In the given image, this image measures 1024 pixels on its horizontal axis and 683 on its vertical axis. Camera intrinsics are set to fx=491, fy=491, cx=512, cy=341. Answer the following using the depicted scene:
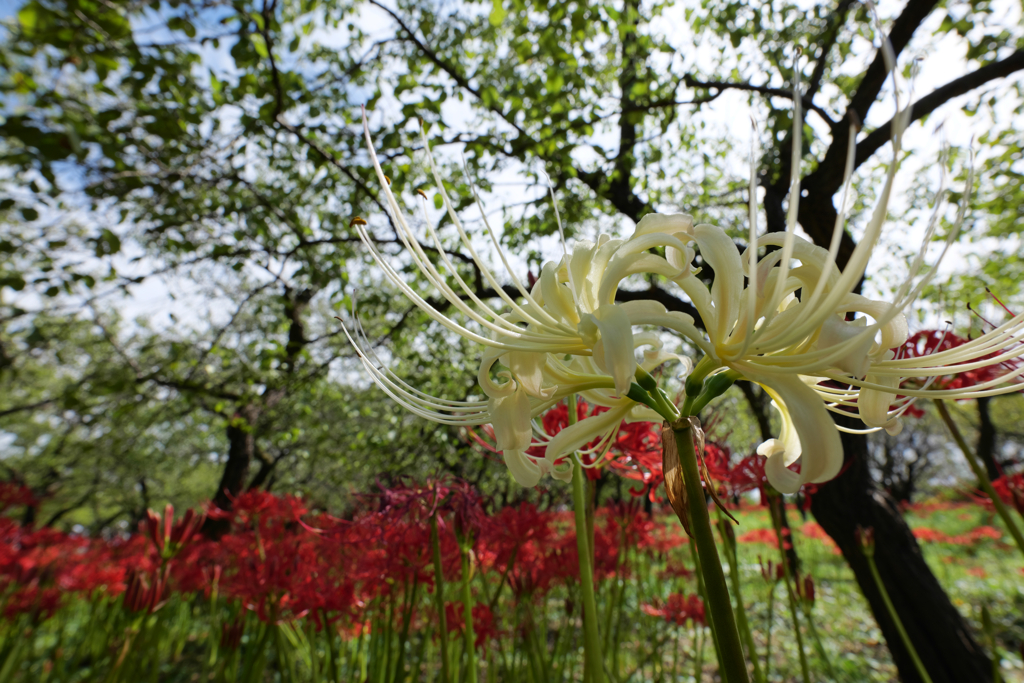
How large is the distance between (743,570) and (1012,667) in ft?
15.9

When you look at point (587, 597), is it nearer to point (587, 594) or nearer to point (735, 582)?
point (587, 594)

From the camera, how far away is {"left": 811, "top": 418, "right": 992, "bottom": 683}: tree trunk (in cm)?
315

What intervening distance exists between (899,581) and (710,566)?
12.9 ft

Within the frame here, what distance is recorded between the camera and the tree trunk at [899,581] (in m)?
3.15

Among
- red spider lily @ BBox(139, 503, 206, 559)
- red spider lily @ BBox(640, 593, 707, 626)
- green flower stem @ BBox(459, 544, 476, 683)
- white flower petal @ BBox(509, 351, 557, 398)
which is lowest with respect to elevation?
red spider lily @ BBox(640, 593, 707, 626)

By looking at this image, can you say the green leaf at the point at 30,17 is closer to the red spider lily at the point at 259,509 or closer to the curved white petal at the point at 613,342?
the curved white petal at the point at 613,342

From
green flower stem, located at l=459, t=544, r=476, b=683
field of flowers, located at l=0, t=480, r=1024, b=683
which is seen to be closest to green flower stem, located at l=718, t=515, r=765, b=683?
field of flowers, located at l=0, t=480, r=1024, b=683

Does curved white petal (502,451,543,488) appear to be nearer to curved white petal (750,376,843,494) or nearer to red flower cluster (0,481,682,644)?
curved white petal (750,376,843,494)

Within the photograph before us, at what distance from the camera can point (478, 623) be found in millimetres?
2264

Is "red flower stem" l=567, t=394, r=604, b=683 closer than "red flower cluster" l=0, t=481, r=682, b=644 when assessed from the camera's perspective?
Yes

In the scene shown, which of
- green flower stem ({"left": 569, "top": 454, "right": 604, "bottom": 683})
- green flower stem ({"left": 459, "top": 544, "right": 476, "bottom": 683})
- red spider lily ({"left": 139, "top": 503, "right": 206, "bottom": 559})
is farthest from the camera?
red spider lily ({"left": 139, "top": 503, "right": 206, "bottom": 559})

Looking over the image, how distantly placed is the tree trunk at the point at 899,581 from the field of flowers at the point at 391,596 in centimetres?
55

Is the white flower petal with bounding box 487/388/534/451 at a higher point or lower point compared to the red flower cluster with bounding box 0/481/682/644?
higher

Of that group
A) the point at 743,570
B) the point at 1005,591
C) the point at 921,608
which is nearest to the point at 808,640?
the point at 921,608
